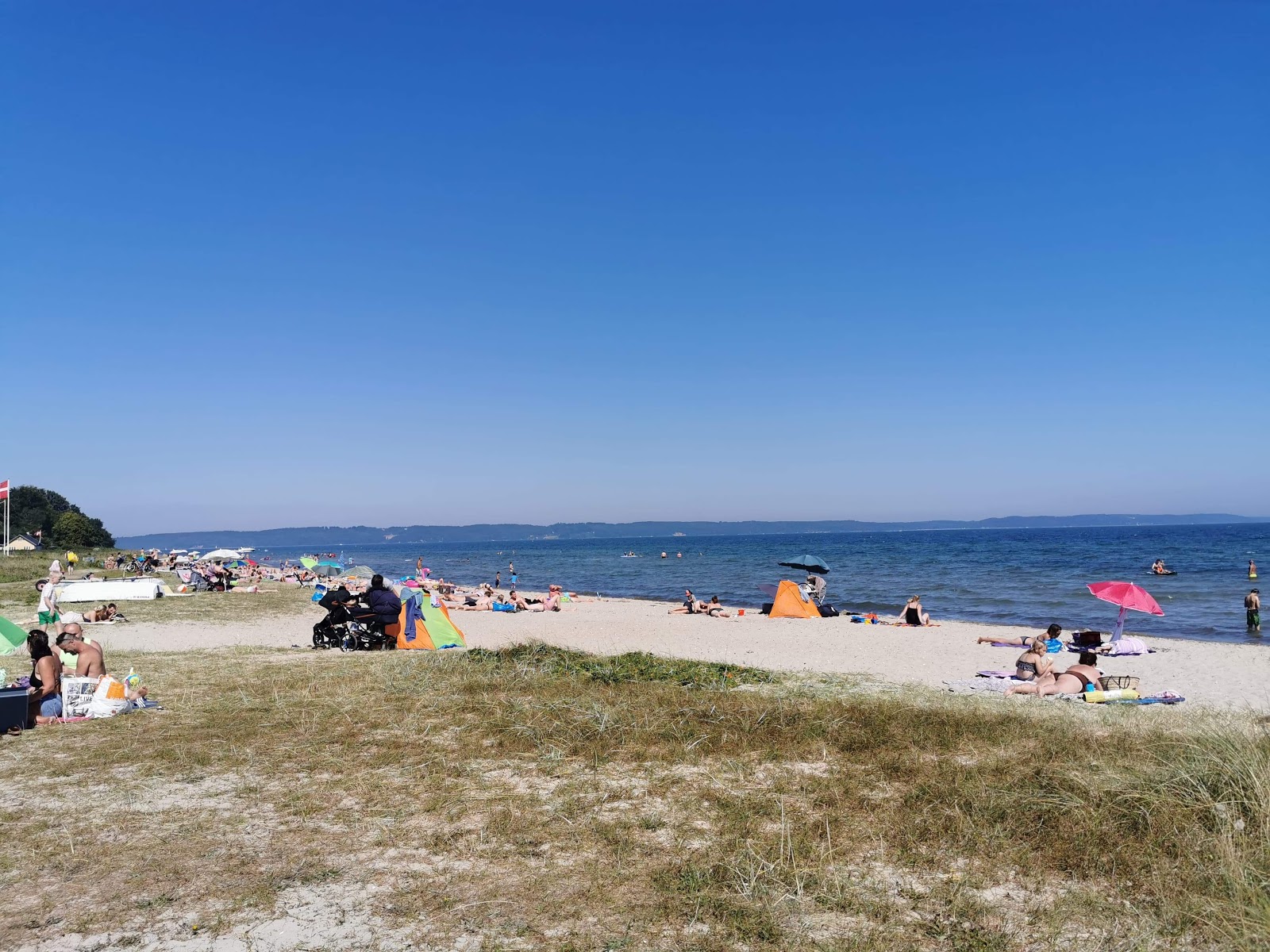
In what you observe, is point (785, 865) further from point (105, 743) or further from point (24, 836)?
point (105, 743)

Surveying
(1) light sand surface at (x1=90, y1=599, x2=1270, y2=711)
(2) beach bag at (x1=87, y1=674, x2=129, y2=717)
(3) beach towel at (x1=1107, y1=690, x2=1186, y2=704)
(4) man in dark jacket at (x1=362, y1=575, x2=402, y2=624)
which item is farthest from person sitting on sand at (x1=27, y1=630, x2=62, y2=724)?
(3) beach towel at (x1=1107, y1=690, x2=1186, y2=704)

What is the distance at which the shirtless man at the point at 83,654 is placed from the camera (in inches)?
342

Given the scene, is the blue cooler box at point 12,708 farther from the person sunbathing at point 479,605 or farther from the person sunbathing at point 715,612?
the person sunbathing at point 479,605

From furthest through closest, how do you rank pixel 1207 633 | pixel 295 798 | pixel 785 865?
1. pixel 1207 633
2. pixel 295 798
3. pixel 785 865

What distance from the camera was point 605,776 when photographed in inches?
245

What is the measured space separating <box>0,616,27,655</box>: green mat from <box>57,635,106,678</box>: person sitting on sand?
3.75 meters

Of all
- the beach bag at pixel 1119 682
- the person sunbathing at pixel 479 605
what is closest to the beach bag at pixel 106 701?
the beach bag at pixel 1119 682

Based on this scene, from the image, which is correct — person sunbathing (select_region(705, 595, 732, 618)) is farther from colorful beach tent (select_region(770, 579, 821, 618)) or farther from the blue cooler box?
the blue cooler box

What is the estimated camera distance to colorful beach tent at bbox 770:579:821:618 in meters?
24.5

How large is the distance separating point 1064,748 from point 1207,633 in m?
17.7

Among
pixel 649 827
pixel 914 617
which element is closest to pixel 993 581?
pixel 914 617

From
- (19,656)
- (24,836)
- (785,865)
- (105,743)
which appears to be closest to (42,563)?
(19,656)

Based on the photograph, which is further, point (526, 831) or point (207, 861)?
point (526, 831)

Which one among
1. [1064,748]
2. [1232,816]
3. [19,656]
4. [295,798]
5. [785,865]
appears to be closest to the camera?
[785,865]
